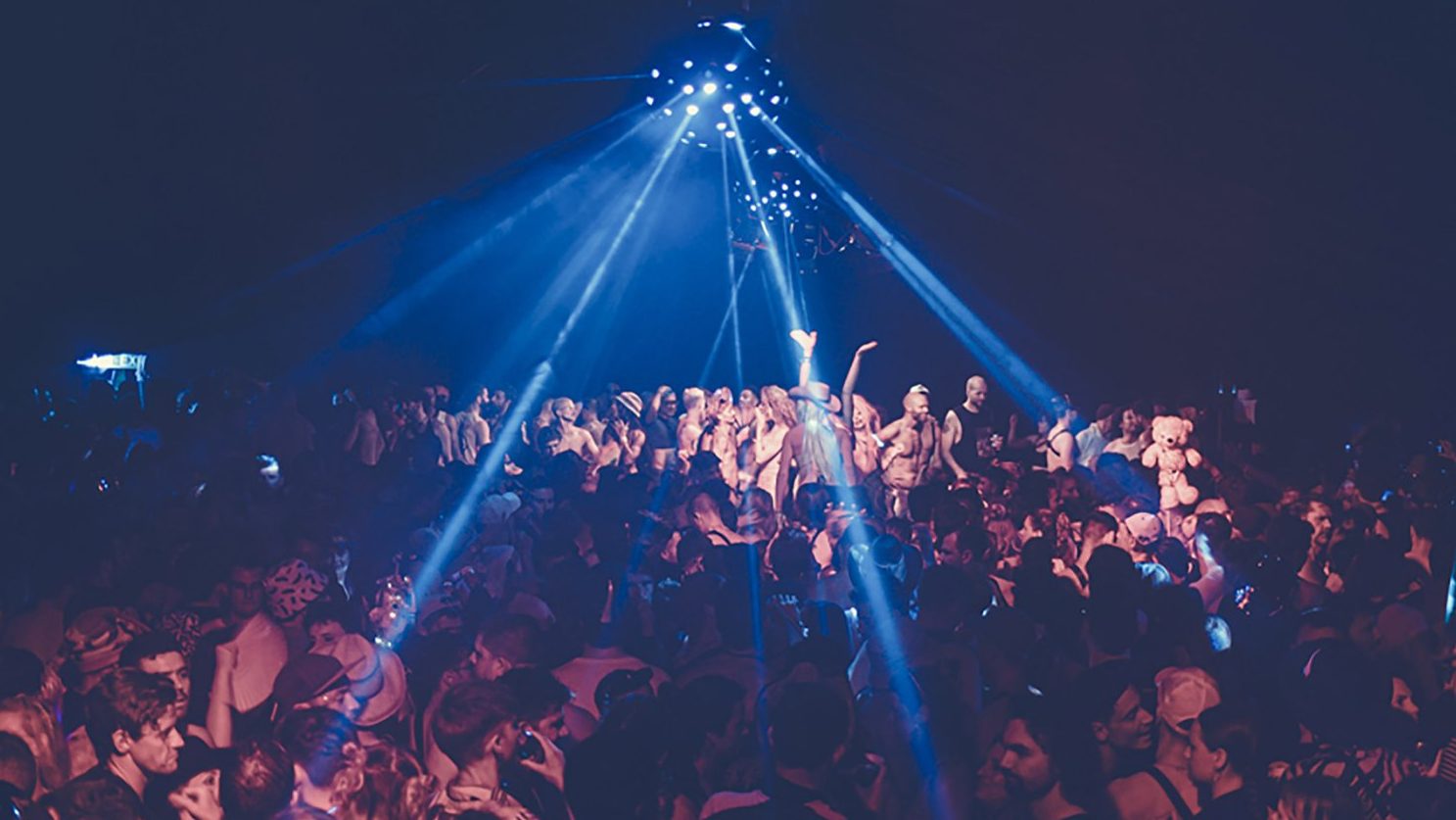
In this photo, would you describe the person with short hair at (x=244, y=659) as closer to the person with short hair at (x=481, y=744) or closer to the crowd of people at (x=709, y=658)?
the crowd of people at (x=709, y=658)

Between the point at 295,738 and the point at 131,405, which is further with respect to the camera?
the point at 131,405

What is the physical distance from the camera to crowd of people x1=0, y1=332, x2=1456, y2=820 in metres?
2.53

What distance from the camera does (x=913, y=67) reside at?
9711mm

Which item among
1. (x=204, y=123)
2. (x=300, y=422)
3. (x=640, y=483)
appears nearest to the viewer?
(x=640, y=483)

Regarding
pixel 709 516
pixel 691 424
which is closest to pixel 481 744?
pixel 709 516

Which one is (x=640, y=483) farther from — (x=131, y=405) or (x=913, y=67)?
(x=913, y=67)

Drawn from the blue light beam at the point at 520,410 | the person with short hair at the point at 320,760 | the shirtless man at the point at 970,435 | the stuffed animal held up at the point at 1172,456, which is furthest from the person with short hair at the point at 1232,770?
the shirtless man at the point at 970,435

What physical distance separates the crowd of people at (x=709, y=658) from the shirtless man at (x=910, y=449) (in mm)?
3512

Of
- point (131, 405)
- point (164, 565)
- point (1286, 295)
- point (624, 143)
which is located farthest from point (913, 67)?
point (164, 565)

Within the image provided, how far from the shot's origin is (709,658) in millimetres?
2982

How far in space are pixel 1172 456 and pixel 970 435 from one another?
251cm

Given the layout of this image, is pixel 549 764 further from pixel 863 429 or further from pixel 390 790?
pixel 863 429

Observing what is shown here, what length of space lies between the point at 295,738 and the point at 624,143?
13.0 metres

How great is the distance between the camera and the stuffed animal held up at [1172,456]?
22.5 feet
